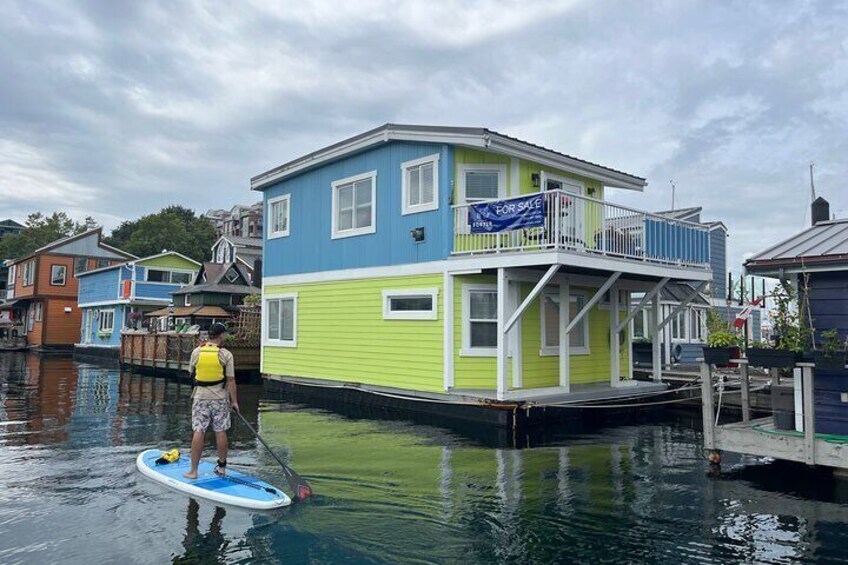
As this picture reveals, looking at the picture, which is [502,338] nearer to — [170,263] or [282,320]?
[282,320]

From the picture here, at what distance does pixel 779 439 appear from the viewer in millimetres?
8164

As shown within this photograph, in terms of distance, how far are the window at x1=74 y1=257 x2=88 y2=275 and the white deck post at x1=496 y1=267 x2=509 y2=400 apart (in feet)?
136

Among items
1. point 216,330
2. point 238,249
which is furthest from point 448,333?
point 238,249

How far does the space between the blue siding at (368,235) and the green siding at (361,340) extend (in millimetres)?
572

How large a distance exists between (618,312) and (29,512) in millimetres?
13077

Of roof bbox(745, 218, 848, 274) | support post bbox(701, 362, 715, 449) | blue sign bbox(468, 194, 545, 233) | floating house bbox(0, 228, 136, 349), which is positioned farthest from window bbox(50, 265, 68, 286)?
roof bbox(745, 218, 848, 274)

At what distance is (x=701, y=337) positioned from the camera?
27062 millimetres

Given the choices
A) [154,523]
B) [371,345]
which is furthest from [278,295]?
[154,523]

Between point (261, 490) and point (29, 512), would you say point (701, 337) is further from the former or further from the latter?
point (29, 512)

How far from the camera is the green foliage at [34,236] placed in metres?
65.6

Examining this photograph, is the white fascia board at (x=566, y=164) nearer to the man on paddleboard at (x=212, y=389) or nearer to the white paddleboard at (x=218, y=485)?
the man on paddleboard at (x=212, y=389)

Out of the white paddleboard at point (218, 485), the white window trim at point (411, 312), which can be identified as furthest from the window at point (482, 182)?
the white paddleboard at point (218, 485)

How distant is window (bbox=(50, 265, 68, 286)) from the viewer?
4406cm

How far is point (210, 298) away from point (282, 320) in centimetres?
987
